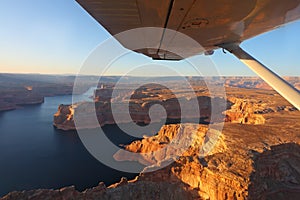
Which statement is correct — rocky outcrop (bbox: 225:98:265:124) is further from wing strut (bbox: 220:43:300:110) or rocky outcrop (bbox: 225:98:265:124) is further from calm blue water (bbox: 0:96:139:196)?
wing strut (bbox: 220:43:300:110)

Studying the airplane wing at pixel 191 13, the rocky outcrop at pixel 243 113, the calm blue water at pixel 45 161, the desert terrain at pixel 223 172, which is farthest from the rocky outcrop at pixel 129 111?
the airplane wing at pixel 191 13

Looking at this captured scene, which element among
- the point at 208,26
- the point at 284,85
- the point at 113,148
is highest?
the point at 208,26

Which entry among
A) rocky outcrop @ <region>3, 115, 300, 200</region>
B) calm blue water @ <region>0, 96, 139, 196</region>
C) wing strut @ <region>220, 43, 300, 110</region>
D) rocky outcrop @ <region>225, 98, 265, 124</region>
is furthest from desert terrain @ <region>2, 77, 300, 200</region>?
wing strut @ <region>220, 43, 300, 110</region>

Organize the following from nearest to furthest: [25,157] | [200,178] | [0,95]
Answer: [200,178]
[25,157]
[0,95]

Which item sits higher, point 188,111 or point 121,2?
point 121,2

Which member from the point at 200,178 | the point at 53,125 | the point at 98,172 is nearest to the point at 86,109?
the point at 53,125

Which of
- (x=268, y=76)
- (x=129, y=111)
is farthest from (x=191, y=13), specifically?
(x=129, y=111)

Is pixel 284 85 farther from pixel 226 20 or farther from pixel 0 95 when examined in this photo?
pixel 0 95
